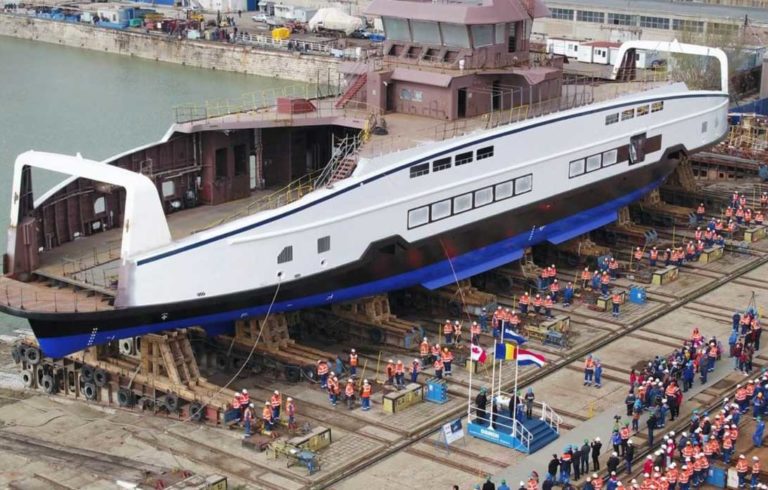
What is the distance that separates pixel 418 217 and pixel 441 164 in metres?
1.57

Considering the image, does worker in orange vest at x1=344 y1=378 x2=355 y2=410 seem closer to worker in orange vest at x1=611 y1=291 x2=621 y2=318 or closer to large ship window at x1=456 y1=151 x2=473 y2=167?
large ship window at x1=456 y1=151 x2=473 y2=167

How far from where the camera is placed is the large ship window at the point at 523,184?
117 ft

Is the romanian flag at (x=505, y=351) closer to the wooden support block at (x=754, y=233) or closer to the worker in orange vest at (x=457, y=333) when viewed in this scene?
the worker in orange vest at (x=457, y=333)

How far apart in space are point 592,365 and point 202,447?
986cm

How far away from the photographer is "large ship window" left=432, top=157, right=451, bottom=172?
32594 mm

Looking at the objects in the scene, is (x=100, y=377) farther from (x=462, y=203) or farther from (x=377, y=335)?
(x=462, y=203)

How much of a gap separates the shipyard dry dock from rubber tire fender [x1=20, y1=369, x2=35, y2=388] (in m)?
0.07

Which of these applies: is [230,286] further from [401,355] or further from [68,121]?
[68,121]

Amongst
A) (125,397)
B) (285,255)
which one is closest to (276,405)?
(285,255)

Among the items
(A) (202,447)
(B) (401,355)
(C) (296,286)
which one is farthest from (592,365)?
(A) (202,447)

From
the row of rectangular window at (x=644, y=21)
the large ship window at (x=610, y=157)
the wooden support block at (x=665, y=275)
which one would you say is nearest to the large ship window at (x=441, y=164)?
the large ship window at (x=610, y=157)

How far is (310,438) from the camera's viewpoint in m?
26.0

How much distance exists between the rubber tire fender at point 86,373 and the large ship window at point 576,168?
52.8 ft

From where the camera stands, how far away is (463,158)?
110ft
